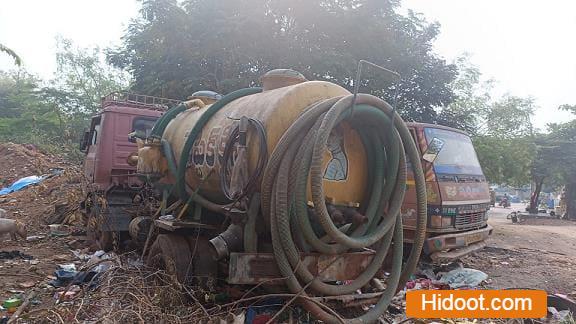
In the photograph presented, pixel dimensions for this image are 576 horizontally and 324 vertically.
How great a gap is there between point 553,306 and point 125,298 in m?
4.18

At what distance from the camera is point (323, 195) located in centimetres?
317

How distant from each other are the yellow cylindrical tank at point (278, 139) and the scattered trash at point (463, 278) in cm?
236

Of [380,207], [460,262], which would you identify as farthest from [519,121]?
[380,207]

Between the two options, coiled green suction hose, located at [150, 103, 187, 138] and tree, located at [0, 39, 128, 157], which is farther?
tree, located at [0, 39, 128, 157]

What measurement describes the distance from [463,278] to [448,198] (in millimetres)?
1027

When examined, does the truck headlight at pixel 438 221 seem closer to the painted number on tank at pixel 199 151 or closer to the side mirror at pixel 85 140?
the painted number on tank at pixel 199 151

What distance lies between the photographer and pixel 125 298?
351 centimetres

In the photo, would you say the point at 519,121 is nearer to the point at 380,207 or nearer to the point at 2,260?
the point at 380,207

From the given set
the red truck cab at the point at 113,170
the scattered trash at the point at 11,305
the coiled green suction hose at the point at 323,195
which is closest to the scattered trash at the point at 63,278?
the scattered trash at the point at 11,305

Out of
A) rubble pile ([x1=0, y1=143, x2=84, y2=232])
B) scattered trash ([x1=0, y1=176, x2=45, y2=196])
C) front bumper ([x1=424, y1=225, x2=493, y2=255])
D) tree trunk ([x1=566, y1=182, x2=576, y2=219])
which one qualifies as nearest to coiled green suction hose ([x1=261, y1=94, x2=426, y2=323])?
front bumper ([x1=424, y1=225, x2=493, y2=255])

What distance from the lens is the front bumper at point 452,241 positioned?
5652 mm

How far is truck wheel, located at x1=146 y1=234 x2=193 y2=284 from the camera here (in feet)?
13.2

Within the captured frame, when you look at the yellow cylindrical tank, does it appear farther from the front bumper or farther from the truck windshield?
the truck windshield

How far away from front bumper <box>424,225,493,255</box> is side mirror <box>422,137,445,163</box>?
103 centimetres
